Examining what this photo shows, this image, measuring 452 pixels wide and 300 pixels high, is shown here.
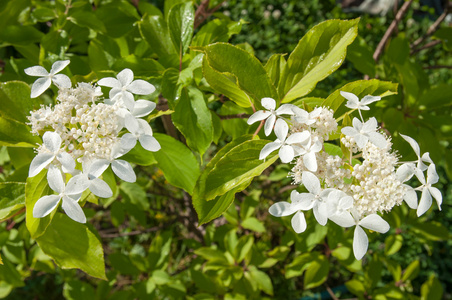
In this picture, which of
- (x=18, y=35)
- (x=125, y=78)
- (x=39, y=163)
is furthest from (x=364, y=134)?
(x=18, y=35)

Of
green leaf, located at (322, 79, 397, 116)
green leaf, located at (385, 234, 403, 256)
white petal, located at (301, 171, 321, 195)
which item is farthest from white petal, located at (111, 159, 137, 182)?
green leaf, located at (385, 234, 403, 256)

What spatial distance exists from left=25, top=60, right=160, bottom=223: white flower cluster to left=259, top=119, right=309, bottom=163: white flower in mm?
227

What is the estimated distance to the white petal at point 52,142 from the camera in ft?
2.22

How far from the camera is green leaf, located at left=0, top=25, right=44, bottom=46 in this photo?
113 cm

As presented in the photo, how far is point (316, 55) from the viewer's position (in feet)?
2.72

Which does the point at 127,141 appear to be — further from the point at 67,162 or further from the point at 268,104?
the point at 268,104

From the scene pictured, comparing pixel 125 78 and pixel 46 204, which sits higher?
pixel 125 78

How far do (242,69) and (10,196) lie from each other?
60 centimetres

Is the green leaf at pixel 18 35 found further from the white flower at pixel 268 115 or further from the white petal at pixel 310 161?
the white petal at pixel 310 161

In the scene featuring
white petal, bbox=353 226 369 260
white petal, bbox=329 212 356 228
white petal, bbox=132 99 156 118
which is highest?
white petal, bbox=132 99 156 118

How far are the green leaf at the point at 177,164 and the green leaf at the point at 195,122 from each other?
32mm

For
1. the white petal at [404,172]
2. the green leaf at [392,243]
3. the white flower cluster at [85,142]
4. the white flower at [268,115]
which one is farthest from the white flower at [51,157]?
the green leaf at [392,243]

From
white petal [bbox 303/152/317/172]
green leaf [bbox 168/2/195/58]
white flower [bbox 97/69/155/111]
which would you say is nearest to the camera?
white petal [bbox 303/152/317/172]

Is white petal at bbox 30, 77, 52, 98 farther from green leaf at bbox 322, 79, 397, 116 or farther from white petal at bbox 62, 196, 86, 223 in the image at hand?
green leaf at bbox 322, 79, 397, 116
